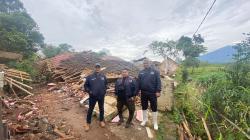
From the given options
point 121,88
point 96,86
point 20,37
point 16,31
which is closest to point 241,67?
point 121,88

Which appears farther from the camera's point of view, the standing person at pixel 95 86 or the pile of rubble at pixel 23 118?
the standing person at pixel 95 86

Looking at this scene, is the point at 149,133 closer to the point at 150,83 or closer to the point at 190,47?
the point at 150,83

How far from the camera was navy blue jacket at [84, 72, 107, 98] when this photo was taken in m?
6.97

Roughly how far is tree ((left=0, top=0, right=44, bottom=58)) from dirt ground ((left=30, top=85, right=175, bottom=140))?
12001mm

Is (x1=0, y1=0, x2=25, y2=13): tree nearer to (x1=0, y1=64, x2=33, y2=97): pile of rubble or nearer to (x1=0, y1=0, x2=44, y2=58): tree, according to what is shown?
(x1=0, y1=0, x2=44, y2=58): tree

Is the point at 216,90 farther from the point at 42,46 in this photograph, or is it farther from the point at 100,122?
the point at 42,46

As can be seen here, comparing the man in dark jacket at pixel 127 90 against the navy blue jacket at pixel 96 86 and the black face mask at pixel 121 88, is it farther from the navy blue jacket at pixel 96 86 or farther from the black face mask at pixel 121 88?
the navy blue jacket at pixel 96 86

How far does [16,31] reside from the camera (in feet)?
75.3

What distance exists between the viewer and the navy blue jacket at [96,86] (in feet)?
22.9

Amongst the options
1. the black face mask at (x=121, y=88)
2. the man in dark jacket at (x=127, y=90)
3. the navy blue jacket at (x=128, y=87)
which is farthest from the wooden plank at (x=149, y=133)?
the black face mask at (x=121, y=88)

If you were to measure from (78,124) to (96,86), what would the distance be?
1.59 meters

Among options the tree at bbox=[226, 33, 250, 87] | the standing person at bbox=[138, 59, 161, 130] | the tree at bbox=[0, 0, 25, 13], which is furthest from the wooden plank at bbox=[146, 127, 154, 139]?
the tree at bbox=[0, 0, 25, 13]

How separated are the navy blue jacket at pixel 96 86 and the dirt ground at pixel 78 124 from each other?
1054 mm

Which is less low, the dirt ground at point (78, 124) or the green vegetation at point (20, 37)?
the green vegetation at point (20, 37)
